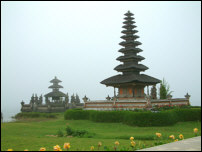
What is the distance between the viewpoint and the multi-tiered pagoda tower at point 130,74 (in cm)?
3303

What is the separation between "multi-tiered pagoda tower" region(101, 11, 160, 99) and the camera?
33.0 meters

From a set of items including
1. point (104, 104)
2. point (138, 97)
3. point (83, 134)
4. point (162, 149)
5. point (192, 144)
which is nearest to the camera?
point (162, 149)

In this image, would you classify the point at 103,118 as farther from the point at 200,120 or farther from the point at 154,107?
the point at 200,120

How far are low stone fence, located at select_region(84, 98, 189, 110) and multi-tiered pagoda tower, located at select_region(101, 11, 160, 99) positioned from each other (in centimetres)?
453

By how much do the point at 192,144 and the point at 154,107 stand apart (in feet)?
59.3

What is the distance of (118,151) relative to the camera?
868cm

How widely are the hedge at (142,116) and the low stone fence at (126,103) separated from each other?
1.95m

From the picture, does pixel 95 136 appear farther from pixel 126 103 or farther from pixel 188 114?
pixel 188 114

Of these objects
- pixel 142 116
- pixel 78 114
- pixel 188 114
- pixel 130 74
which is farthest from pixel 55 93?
pixel 188 114

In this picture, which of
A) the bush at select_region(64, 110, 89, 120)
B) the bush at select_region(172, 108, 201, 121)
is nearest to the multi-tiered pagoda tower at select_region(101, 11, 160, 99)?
the bush at select_region(64, 110, 89, 120)

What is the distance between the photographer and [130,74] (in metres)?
34.9

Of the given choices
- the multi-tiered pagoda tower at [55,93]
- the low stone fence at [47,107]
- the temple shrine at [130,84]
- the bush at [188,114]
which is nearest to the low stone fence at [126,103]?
the temple shrine at [130,84]

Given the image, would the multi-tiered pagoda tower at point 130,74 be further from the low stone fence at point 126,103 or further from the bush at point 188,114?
the bush at point 188,114

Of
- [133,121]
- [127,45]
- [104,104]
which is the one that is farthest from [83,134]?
[127,45]
